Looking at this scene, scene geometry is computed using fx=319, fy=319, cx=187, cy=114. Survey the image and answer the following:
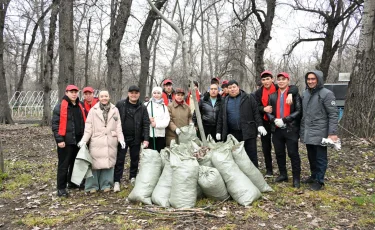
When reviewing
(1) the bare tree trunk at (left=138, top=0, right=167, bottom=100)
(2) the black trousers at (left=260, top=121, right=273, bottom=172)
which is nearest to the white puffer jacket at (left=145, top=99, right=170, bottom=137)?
(2) the black trousers at (left=260, top=121, right=273, bottom=172)

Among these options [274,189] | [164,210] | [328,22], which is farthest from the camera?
[328,22]

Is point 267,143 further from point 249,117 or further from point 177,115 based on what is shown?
point 177,115

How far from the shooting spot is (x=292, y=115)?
462 cm

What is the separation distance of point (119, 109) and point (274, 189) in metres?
2.70

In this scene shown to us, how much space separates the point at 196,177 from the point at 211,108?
5.96 ft

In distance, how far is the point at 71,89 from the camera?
4.80 m

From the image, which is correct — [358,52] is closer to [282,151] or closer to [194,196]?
[282,151]

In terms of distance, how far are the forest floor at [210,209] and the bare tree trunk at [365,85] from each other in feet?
5.25

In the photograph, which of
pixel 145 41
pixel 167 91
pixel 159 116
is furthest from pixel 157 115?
pixel 145 41

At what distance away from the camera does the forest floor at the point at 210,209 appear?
367cm

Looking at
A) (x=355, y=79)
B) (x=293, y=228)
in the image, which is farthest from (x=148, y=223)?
(x=355, y=79)

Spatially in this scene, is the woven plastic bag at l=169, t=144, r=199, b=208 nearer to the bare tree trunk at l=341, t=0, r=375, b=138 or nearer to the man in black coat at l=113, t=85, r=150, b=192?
the man in black coat at l=113, t=85, r=150, b=192

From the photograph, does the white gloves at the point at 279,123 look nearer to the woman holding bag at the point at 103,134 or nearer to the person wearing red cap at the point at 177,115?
the person wearing red cap at the point at 177,115

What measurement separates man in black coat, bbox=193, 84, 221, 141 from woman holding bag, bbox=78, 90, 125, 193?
1.48 meters
